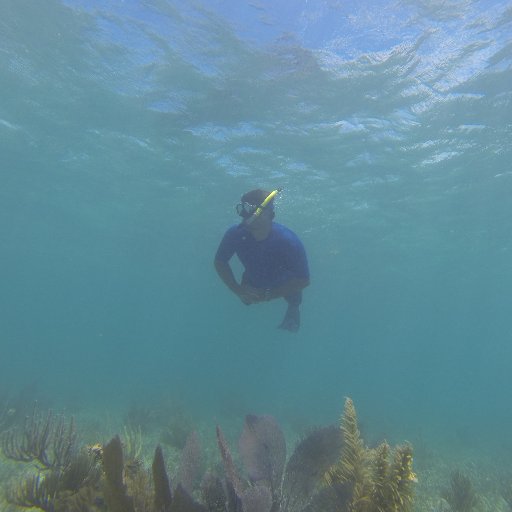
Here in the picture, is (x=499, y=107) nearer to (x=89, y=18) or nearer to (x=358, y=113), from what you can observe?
(x=358, y=113)

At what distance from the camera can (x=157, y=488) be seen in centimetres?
252

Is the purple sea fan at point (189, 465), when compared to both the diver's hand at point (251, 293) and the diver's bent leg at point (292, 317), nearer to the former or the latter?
the diver's hand at point (251, 293)

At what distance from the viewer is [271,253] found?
297 inches

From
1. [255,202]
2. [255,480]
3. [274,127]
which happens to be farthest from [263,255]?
[274,127]

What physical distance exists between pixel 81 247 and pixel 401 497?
56.3 metres

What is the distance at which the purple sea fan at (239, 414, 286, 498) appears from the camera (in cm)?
344

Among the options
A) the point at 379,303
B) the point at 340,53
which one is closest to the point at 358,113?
the point at 340,53

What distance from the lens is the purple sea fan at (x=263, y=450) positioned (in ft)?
11.3

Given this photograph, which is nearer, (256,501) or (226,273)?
(256,501)

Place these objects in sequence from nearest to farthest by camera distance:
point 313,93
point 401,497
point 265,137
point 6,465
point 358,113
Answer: point 401,497 → point 6,465 → point 313,93 → point 358,113 → point 265,137

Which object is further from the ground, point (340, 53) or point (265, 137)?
point (340, 53)

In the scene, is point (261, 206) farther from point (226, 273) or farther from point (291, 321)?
point (291, 321)

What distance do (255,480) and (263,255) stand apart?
4.62 m

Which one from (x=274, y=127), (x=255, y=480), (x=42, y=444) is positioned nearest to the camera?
(x=255, y=480)
